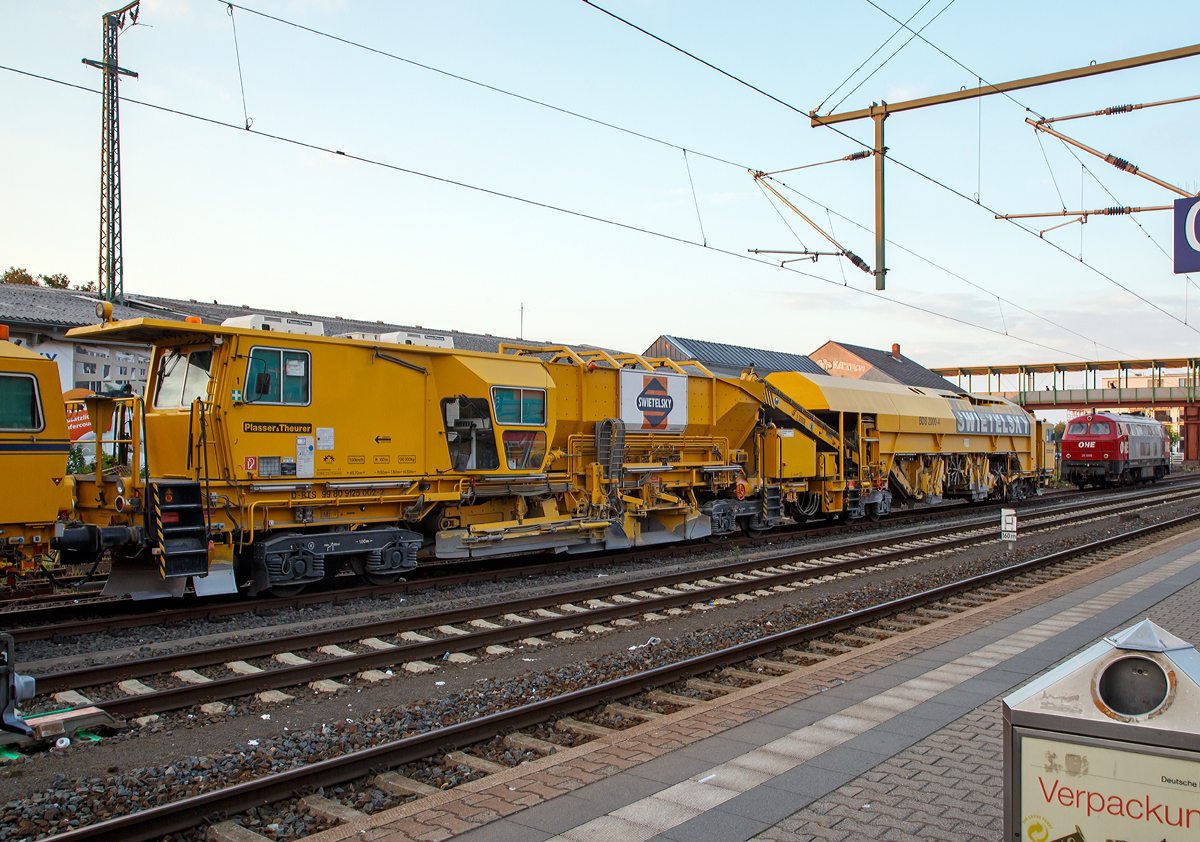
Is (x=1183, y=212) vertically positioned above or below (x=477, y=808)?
above

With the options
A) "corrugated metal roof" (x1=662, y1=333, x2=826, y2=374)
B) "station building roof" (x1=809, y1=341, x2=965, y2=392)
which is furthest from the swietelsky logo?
"station building roof" (x1=809, y1=341, x2=965, y2=392)

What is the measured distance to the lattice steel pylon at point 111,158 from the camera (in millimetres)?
21734

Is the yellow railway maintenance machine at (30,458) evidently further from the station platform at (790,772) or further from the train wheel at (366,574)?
the station platform at (790,772)

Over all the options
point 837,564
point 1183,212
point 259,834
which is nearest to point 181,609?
point 259,834

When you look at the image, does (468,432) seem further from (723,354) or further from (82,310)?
(723,354)

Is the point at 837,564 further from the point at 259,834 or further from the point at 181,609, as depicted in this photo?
the point at 259,834

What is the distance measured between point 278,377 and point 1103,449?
36.8m

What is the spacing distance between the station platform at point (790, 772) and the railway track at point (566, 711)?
0.59m

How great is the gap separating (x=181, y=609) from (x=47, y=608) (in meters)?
1.62

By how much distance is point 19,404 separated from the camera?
9914 millimetres

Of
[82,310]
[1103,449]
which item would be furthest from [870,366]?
[82,310]

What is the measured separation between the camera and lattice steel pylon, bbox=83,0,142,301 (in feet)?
71.3

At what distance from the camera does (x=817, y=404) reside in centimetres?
2027

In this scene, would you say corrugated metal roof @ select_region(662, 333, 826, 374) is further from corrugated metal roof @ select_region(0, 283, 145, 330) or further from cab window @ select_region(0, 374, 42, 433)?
cab window @ select_region(0, 374, 42, 433)
